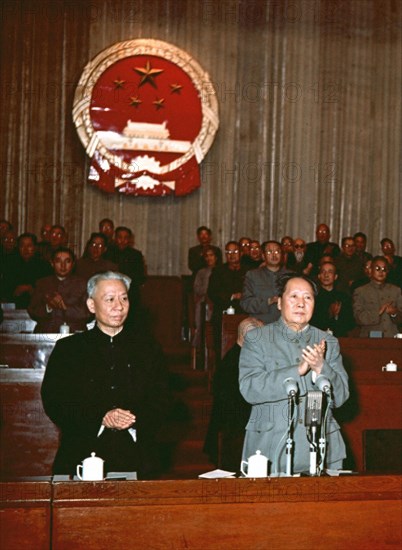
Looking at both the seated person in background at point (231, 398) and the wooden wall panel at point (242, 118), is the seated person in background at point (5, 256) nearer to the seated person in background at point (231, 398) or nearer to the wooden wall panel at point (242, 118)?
the wooden wall panel at point (242, 118)

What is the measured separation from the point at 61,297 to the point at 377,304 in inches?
119

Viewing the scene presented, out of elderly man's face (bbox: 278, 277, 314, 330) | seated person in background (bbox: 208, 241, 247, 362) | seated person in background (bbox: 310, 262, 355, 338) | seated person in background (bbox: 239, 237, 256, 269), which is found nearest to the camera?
elderly man's face (bbox: 278, 277, 314, 330)

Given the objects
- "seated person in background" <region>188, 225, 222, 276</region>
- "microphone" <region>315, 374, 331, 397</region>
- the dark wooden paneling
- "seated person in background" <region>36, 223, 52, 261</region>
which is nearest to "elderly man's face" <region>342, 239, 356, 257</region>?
"seated person in background" <region>188, 225, 222, 276</region>

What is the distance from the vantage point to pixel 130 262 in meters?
9.60

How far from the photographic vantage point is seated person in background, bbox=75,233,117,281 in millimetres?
9031

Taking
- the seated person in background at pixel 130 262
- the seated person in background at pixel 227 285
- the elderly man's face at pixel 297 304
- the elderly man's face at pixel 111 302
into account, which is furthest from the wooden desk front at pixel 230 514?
the seated person in background at pixel 130 262

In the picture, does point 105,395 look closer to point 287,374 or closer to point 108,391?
point 108,391

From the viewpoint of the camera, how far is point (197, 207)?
1273cm

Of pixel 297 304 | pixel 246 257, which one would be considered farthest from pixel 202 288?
pixel 297 304

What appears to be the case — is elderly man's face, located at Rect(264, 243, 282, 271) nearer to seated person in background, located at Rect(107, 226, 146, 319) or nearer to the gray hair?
seated person in background, located at Rect(107, 226, 146, 319)

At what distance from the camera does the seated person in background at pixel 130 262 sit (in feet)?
30.0

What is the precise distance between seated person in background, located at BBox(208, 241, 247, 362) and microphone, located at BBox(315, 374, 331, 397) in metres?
5.28

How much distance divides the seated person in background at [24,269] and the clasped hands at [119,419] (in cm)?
546

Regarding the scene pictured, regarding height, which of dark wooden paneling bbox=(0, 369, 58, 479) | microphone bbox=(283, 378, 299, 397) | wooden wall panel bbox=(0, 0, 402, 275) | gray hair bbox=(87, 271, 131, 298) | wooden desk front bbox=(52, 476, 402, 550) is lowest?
dark wooden paneling bbox=(0, 369, 58, 479)
